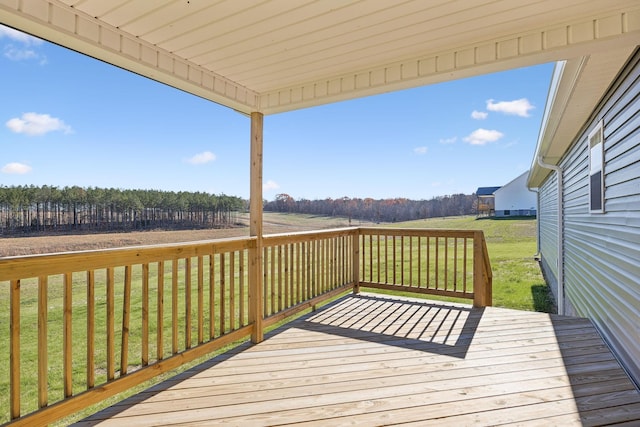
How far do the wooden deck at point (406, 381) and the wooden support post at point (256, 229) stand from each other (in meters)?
0.25

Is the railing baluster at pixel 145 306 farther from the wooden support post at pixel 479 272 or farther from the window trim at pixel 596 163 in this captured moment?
the window trim at pixel 596 163

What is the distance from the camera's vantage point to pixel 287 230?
3.95 metres

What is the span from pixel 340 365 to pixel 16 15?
3012 mm

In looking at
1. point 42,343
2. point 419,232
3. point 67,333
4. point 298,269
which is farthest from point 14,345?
point 419,232

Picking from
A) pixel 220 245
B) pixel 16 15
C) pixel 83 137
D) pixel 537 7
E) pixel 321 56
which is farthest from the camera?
pixel 220 245

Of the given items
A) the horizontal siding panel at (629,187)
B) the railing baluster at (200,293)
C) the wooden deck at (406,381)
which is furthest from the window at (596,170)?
the railing baluster at (200,293)

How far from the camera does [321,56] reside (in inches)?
101

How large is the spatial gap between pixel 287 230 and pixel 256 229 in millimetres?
599

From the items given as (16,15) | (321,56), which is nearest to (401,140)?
(321,56)

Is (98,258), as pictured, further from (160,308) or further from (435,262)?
(435,262)

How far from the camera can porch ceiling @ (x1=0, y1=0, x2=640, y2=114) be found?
6.19 feet

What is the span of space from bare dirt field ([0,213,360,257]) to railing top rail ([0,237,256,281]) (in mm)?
36

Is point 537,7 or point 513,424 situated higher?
point 537,7

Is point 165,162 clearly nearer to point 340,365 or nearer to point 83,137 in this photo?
point 83,137
